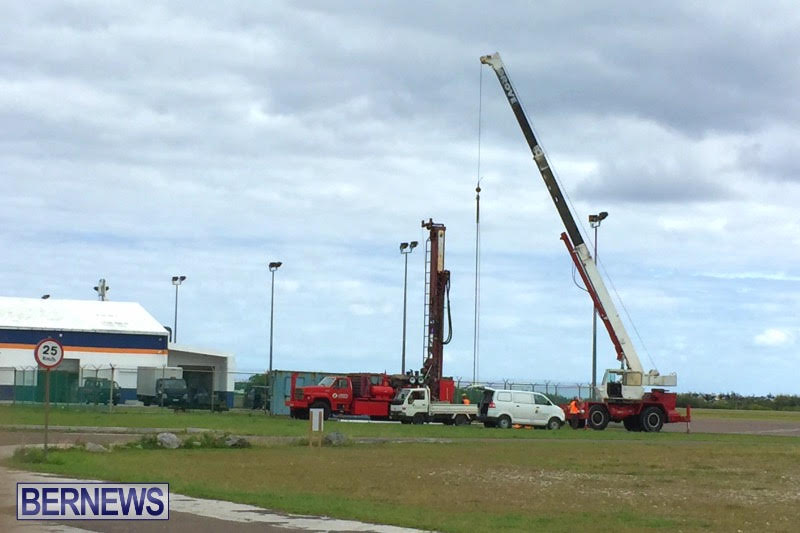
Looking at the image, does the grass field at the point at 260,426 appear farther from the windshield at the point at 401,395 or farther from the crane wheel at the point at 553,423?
the windshield at the point at 401,395

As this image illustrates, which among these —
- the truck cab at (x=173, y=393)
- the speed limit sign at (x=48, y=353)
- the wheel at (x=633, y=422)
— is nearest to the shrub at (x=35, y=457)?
the speed limit sign at (x=48, y=353)

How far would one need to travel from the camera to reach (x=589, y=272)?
170 feet

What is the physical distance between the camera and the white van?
5178 cm

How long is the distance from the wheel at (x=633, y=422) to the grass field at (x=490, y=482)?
54.2ft

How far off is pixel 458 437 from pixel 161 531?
2649 centimetres

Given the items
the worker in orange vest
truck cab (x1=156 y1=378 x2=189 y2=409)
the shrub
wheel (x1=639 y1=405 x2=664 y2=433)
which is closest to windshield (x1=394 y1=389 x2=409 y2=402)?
the worker in orange vest

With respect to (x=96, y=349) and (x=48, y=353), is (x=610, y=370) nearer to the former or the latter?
(x=48, y=353)

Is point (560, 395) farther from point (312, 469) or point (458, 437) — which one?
point (312, 469)

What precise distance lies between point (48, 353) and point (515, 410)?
29.6 metres

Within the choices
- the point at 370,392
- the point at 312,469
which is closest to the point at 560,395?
the point at 370,392

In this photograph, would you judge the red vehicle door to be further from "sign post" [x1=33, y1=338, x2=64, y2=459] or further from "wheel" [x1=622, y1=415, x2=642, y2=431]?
"sign post" [x1=33, y1=338, x2=64, y2=459]

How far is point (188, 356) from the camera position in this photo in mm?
82812

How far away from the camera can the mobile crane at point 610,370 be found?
5134 centimetres

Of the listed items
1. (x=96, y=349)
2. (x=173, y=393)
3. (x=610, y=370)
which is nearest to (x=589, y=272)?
(x=610, y=370)
